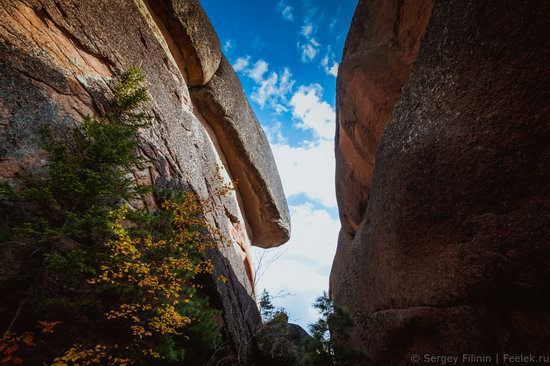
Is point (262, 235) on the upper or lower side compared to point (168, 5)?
lower

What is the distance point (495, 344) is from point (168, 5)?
14.7m

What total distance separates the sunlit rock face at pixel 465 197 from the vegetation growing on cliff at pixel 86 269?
15.1 feet

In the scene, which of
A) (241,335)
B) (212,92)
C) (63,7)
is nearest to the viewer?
(63,7)

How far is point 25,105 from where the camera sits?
5.38 meters

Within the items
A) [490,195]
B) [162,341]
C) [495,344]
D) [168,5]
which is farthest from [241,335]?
[168,5]

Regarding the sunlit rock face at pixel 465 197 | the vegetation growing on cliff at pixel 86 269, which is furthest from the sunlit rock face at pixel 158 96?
the sunlit rock face at pixel 465 197

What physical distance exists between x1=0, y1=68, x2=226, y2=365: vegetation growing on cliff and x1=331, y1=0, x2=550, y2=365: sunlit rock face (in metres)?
4.62

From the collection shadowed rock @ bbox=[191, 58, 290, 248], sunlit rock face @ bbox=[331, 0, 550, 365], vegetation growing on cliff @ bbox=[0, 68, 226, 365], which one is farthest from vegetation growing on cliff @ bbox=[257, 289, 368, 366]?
shadowed rock @ bbox=[191, 58, 290, 248]

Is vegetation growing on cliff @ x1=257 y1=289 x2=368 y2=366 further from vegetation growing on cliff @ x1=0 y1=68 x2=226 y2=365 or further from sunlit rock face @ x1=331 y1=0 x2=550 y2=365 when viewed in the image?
vegetation growing on cliff @ x1=0 y1=68 x2=226 y2=365

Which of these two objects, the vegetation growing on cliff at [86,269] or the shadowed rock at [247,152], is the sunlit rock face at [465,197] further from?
the shadowed rock at [247,152]

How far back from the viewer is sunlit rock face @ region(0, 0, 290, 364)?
5.55 m

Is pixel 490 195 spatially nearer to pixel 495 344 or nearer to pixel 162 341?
pixel 495 344

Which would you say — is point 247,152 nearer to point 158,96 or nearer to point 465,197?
point 158,96

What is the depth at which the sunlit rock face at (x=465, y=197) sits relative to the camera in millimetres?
4199
